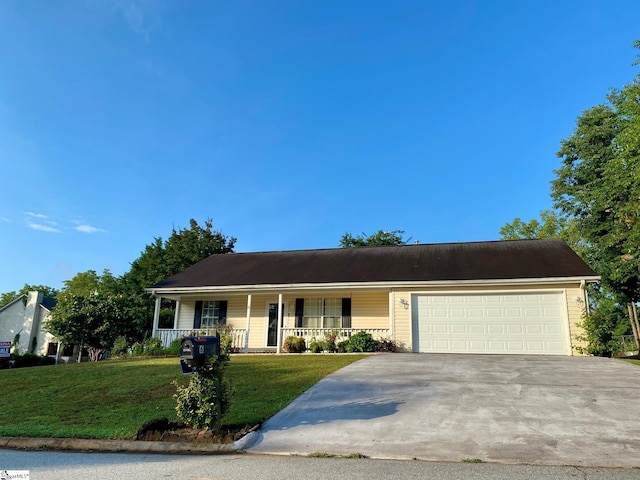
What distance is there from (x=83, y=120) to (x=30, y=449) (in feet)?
46.0

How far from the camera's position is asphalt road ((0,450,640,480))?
3.90 m

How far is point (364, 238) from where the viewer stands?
106ft

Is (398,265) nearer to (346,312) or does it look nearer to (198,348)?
(346,312)

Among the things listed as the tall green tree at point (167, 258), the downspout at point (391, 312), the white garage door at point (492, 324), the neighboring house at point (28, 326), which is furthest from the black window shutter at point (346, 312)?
the neighboring house at point (28, 326)

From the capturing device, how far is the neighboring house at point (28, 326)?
2666 centimetres

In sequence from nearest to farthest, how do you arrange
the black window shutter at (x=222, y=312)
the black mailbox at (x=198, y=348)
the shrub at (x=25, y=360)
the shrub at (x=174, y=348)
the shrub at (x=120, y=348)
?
the black mailbox at (x=198, y=348), the shrub at (x=174, y=348), the shrub at (x=120, y=348), the black window shutter at (x=222, y=312), the shrub at (x=25, y=360)

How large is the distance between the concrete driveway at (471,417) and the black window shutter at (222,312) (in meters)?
9.07

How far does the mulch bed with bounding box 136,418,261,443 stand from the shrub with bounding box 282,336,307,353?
928cm

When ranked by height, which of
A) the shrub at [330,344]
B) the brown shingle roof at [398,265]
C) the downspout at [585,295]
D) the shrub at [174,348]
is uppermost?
the brown shingle roof at [398,265]

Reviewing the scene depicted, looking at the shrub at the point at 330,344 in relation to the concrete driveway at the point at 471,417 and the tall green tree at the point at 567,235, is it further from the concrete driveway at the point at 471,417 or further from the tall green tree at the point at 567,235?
the tall green tree at the point at 567,235

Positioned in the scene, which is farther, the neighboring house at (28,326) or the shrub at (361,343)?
the neighboring house at (28,326)

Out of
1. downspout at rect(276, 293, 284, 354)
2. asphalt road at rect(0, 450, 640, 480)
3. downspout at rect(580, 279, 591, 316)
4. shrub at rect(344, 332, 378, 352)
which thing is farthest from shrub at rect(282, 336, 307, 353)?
asphalt road at rect(0, 450, 640, 480)

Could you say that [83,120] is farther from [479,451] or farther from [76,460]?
[479,451]

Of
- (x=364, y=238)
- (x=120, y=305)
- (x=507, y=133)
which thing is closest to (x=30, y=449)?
(x=120, y=305)
